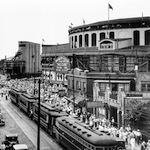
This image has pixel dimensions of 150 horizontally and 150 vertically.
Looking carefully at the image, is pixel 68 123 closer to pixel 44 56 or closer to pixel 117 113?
pixel 117 113

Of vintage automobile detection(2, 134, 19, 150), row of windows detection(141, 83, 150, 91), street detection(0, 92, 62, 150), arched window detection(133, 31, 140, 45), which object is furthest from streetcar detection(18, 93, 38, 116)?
arched window detection(133, 31, 140, 45)

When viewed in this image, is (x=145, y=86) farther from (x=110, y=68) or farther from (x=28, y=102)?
(x=110, y=68)

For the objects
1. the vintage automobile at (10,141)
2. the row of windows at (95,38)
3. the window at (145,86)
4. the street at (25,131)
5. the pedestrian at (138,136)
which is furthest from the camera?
the row of windows at (95,38)

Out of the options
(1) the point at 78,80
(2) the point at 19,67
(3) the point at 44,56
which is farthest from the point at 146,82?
(2) the point at 19,67

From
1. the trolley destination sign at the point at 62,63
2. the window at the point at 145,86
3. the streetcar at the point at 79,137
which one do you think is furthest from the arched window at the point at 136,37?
the streetcar at the point at 79,137

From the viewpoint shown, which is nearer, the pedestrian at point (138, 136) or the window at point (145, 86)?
the pedestrian at point (138, 136)

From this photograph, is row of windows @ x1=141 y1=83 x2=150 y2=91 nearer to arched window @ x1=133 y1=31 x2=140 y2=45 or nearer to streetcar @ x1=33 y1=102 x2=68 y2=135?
streetcar @ x1=33 y1=102 x2=68 y2=135

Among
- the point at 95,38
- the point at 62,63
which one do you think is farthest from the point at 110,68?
the point at 95,38

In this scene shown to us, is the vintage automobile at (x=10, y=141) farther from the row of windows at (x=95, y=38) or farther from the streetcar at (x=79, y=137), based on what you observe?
the row of windows at (x=95, y=38)
